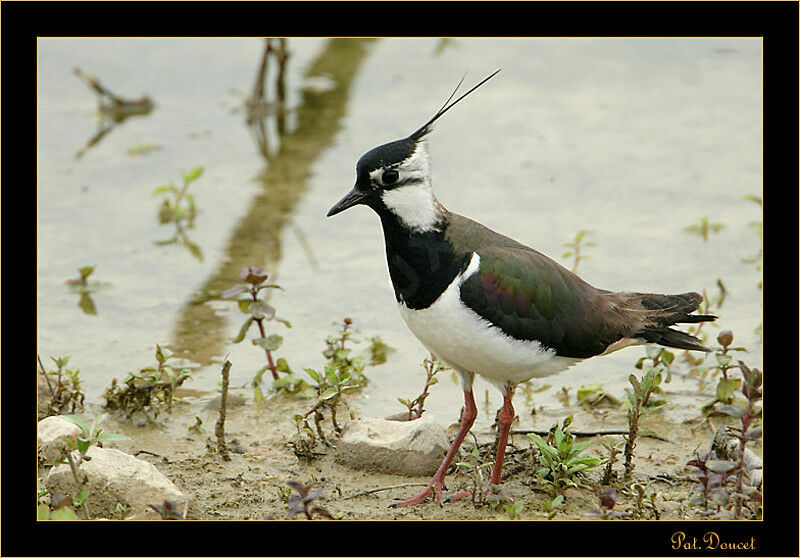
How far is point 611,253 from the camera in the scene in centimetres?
783

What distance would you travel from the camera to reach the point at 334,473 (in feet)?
17.9

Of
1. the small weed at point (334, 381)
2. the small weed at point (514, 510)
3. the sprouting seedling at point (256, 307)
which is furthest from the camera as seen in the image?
the sprouting seedling at point (256, 307)

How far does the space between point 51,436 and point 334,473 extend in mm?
1340

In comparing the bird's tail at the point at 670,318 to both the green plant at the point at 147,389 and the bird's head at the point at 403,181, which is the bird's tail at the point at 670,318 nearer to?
the bird's head at the point at 403,181

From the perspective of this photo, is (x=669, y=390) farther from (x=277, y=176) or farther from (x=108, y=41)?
(x=108, y=41)

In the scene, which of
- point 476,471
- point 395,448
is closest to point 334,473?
point 395,448

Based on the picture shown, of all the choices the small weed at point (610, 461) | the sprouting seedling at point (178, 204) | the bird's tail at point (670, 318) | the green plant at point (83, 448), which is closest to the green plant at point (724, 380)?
the bird's tail at point (670, 318)

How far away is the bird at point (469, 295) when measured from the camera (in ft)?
16.9

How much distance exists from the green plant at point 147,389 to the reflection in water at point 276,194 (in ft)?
2.14

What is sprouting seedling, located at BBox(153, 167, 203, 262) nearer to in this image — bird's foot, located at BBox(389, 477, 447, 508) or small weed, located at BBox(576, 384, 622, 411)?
small weed, located at BBox(576, 384, 622, 411)

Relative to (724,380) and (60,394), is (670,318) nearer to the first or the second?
(724,380)

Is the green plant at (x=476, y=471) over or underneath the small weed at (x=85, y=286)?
underneath

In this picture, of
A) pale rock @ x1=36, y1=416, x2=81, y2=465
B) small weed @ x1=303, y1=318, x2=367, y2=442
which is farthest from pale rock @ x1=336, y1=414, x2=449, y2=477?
pale rock @ x1=36, y1=416, x2=81, y2=465

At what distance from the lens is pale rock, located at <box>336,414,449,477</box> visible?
5449 millimetres
